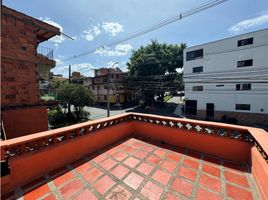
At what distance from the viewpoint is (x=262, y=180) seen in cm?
203

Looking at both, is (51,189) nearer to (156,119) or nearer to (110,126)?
(110,126)

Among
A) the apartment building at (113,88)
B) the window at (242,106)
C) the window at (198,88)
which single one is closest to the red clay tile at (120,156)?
the window at (242,106)

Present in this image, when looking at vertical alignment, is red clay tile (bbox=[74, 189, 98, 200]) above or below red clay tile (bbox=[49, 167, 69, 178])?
below

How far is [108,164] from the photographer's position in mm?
2977

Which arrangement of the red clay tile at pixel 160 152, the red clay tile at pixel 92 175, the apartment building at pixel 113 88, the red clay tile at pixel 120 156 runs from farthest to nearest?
the apartment building at pixel 113 88 < the red clay tile at pixel 160 152 < the red clay tile at pixel 120 156 < the red clay tile at pixel 92 175

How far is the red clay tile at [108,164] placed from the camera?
2.86m

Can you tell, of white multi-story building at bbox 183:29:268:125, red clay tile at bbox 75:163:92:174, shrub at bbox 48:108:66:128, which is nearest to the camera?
red clay tile at bbox 75:163:92:174

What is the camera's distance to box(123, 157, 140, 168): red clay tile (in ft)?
9.62

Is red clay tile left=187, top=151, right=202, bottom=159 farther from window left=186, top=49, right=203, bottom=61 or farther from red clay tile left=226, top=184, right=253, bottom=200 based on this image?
window left=186, top=49, right=203, bottom=61

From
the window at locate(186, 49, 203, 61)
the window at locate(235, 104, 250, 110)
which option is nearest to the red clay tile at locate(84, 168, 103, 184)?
the window at locate(235, 104, 250, 110)

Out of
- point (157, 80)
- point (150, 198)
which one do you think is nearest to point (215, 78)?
point (157, 80)

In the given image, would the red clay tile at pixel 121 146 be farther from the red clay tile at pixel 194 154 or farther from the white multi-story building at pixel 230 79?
the white multi-story building at pixel 230 79

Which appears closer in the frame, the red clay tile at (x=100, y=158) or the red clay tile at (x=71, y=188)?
the red clay tile at (x=71, y=188)

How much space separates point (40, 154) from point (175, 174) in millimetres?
2649
